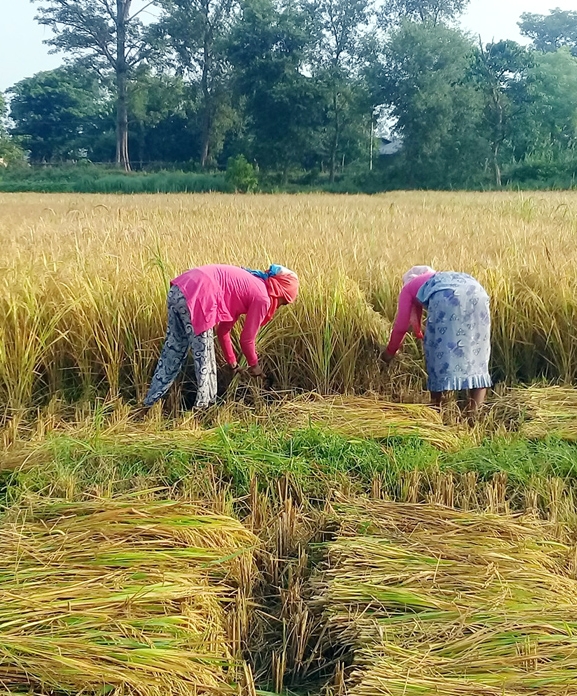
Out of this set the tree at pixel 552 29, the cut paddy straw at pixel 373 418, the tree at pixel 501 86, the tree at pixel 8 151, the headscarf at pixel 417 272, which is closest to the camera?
the cut paddy straw at pixel 373 418

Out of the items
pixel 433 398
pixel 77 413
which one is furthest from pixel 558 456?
pixel 77 413

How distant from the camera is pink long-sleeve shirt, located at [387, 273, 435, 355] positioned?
389cm

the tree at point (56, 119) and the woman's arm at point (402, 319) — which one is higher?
the tree at point (56, 119)

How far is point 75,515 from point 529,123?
3619cm

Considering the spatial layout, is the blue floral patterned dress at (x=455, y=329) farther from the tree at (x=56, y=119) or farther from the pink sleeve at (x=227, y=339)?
the tree at (x=56, y=119)

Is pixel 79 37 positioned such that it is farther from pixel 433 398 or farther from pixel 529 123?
pixel 433 398

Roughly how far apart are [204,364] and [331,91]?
33.8 meters

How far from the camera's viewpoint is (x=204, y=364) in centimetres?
385

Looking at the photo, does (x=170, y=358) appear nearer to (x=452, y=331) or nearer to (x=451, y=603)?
(x=452, y=331)

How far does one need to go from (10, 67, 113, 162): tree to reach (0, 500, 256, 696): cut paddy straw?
45.2 m

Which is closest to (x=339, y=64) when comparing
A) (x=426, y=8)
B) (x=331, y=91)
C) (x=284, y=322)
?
(x=331, y=91)

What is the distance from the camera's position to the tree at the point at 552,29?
228ft

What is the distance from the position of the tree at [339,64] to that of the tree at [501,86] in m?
6.29

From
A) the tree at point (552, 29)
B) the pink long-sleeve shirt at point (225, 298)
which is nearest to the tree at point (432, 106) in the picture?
the pink long-sleeve shirt at point (225, 298)
